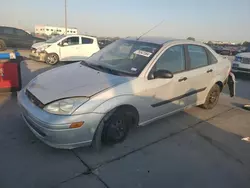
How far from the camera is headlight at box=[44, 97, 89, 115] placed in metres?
2.61

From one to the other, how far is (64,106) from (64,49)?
8.73 metres

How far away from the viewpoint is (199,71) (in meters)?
4.07

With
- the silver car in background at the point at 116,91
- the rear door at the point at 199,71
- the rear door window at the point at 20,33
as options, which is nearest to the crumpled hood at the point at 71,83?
the silver car in background at the point at 116,91

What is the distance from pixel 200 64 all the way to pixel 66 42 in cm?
824

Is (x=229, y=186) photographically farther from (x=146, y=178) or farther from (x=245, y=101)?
(x=245, y=101)

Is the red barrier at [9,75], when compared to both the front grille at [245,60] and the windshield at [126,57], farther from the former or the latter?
the front grille at [245,60]

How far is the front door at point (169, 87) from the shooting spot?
3357 millimetres

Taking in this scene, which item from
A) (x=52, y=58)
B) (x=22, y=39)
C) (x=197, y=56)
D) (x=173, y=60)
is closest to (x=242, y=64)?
(x=197, y=56)

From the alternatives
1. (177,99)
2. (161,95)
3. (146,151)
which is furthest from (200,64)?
(146,151)

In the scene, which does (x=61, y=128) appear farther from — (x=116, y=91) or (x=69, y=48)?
(x=69, y=48)

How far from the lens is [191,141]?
3527 mm

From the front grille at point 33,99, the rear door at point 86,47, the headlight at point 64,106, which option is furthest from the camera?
the rear door at point 86,47

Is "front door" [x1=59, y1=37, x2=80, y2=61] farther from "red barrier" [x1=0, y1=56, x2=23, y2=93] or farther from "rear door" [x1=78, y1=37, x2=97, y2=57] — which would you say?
"red barrier" [x1=0, y1=56, x2=23, y2=93]

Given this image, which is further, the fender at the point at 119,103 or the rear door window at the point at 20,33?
the rear door window at the point at 20,33
